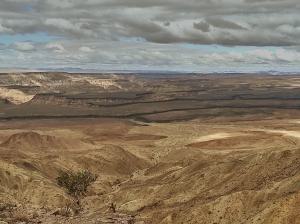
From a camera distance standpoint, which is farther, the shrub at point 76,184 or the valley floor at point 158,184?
the shrub at point 76,184

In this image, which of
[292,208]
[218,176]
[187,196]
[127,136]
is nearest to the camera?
[292,208]

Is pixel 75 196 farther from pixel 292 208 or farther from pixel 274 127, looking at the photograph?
pixel 274 127

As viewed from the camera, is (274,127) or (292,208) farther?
(274,127)

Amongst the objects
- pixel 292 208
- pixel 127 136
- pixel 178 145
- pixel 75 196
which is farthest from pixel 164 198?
pixel 127 136

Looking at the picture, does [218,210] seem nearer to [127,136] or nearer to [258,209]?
[258,209]

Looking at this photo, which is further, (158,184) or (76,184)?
(76,184)

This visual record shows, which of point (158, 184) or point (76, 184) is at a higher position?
point (158, 184)

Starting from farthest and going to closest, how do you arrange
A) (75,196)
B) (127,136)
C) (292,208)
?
1. (127,136)
2. (75,196)
3. (292,208)

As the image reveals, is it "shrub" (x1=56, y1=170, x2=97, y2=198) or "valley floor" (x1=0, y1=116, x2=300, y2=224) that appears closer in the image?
"valley floor" (x1=0, y1=116, x2=300, y2=224)

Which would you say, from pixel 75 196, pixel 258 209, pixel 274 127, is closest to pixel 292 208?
pixel 258 209

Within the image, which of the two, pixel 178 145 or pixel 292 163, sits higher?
pixel 292 163
